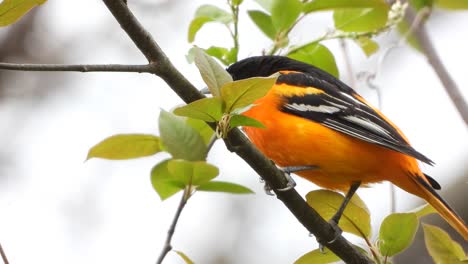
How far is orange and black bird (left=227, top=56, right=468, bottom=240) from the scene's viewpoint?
3.40 m

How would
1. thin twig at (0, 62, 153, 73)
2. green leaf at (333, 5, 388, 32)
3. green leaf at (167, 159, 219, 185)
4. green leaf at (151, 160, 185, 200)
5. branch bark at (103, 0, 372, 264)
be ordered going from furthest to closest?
green leaf at (333, 5, 388, 32)
green leaf at (151, 160, 185, 200)
green leaf at (167, 159, 219, 185)
branch bark at (103, 0, 372, 264)
thin twig at (0, 62, 153, 73)

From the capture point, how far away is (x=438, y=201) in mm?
3344

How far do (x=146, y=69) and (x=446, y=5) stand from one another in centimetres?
146

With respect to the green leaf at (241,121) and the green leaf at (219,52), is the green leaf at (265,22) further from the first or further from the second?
the green leaf at (241,121)

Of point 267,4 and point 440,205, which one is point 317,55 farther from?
point 440,205

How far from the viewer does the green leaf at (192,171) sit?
214 centimetres

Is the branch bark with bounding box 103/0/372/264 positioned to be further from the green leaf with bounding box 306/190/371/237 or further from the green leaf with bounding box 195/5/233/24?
the green leaf with bounding box 195/5/233/24

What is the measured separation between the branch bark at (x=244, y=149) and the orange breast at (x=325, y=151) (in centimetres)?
63

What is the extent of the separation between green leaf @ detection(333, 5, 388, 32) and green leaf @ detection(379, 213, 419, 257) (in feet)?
3.09

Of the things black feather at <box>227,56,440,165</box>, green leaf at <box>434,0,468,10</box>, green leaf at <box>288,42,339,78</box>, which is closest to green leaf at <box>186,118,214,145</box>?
green leaf at <box>288,42,339,78</box>

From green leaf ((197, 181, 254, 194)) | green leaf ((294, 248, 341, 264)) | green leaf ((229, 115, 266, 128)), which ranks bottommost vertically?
green leaf ((294, 248, 341, 264))

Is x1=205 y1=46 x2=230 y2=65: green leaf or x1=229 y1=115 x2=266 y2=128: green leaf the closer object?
x1=229 y1=115 x2=266 y2=128: green leaf

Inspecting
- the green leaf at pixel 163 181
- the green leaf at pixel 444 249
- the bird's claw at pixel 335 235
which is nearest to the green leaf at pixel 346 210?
the bird's claw at pixel 335 235

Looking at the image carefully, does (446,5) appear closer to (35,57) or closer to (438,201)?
(438,201)
